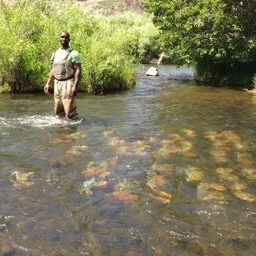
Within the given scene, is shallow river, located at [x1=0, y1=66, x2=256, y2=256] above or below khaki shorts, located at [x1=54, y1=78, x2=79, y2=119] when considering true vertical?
below

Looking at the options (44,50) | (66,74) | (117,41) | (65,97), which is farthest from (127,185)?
(117,41)

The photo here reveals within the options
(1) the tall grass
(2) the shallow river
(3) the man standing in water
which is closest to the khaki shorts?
(3) the man standing in water

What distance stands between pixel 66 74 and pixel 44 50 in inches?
301

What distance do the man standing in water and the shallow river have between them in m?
0.64

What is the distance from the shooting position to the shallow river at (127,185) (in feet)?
19.0

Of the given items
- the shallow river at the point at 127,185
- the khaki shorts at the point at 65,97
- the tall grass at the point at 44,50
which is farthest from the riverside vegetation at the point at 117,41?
the khaki shorts at the point at 65,97

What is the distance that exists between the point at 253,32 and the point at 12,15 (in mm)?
12219

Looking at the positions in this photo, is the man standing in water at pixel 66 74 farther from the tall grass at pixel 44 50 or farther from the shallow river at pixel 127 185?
the tall grass at pixel 44 50

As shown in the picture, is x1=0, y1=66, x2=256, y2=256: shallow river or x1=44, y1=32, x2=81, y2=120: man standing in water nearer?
x1=0, y1=66, x2=256, y2=256: shallow river

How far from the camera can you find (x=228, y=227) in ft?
20.5

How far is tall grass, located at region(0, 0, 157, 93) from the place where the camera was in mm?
18859

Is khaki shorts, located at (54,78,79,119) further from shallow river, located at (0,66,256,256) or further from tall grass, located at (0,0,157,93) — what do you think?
tall grass, located at (0,0,157,93)

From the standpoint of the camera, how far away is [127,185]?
25.9ft

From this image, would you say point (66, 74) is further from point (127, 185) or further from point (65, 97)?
point (127, 185)
